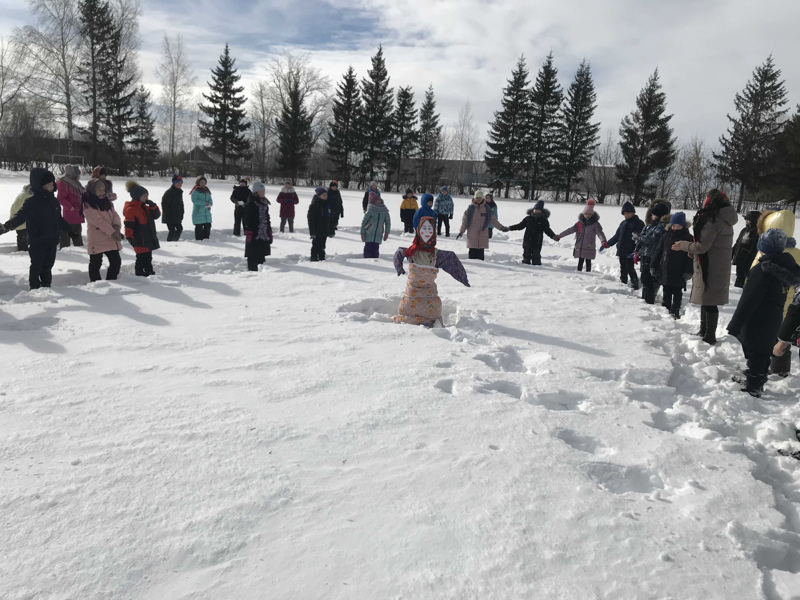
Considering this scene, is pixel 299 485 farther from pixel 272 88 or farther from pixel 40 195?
pixel 272 88

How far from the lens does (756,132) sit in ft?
127

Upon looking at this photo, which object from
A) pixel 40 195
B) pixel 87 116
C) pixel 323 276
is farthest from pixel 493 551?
pixel 87 116

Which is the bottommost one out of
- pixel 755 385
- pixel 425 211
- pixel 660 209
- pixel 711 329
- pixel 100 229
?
pixel 755 385

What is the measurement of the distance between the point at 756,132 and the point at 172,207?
42.5 metres

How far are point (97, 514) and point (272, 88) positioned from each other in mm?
59257

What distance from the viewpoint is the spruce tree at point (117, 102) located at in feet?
130

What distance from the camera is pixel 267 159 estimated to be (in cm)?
5831

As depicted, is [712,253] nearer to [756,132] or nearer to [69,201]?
[69,201]

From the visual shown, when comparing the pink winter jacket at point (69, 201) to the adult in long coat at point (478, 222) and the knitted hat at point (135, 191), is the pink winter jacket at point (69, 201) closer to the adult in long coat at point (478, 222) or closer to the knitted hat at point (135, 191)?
the knitted hat at point (135, 191)

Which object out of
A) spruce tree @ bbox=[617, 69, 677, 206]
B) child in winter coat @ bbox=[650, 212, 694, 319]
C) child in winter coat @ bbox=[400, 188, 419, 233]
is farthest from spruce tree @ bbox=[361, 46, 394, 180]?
child in winter coat @ bbox=[650, 212, 694, 319]

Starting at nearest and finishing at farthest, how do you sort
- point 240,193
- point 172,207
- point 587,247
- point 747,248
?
point 747,248
point 587,247
point 172,207
point 240,193

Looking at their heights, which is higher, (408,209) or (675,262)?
(408,209)

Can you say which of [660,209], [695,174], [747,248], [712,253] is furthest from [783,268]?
[695,174]

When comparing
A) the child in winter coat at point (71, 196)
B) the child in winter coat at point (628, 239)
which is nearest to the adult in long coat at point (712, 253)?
the child in winter coat at point (628, 239)
